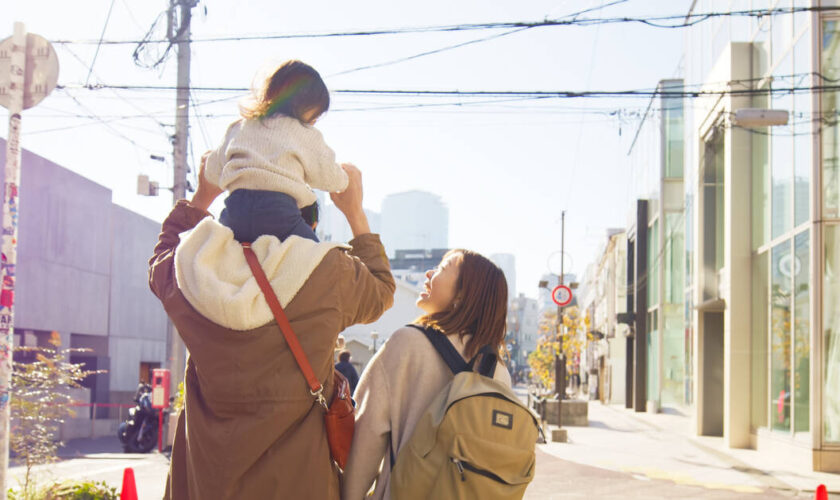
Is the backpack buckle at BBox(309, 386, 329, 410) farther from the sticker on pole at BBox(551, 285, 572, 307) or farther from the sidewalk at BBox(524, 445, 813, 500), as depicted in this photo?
the sticker on pole at BBox(551, 285, 572, 307)

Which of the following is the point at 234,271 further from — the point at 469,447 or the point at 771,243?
the point at 771,243

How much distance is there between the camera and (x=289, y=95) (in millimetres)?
2113

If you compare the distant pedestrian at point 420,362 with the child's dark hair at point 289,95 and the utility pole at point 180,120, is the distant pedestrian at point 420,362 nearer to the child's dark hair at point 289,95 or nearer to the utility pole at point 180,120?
the child's dark hair at point 289,95

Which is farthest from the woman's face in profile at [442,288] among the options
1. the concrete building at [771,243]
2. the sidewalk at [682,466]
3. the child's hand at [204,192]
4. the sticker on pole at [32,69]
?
the concrete building at [771,243]

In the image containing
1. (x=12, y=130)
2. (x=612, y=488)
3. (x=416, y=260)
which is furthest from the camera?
(x=416, y=260)

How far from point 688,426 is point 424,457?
73.3ft

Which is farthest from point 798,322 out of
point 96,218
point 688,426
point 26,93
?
point 96,218

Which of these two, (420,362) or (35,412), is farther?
(35,412)

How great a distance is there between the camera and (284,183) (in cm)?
203

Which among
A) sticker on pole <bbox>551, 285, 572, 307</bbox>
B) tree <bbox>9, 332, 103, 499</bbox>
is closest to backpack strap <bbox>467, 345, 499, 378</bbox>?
tree <bbox>9, 332, 103, 499</bbox>

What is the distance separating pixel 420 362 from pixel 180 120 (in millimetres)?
14456

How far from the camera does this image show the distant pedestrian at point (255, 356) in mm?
1890

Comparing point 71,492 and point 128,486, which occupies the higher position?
point 128,486

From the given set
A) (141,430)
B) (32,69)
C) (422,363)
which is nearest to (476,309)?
(422,363)
